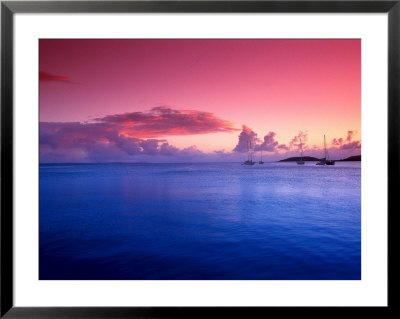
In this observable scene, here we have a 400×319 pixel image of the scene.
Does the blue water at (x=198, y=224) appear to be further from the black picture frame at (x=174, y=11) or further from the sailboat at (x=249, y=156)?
the sailboat at (x=249, y=156)

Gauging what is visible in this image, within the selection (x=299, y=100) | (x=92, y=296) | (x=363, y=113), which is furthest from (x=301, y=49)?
(x=92, y=296)

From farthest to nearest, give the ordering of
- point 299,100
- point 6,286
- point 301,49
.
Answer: point 299,100
point 301,49
point 6,286

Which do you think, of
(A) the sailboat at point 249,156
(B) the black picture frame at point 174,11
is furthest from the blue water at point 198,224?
(A) the sailboat at point 249,156

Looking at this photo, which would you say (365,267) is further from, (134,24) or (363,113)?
(134,24)

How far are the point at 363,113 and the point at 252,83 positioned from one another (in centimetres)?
1462

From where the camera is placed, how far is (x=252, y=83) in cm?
1543

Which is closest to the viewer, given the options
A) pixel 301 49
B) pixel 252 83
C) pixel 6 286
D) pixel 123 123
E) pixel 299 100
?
pixel 6 286

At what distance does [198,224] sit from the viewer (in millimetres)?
9906

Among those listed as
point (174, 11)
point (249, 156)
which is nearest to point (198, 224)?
point (174, 11)

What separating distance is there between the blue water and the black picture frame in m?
0.24

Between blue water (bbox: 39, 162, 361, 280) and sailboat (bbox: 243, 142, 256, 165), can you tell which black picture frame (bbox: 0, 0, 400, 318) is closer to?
blue water (bbox: 39, 162, 361, 280)

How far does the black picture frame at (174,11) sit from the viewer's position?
1315 millimetres

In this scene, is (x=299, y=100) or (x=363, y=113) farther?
(x=299, y=100)

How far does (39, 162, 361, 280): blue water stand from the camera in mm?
4367
